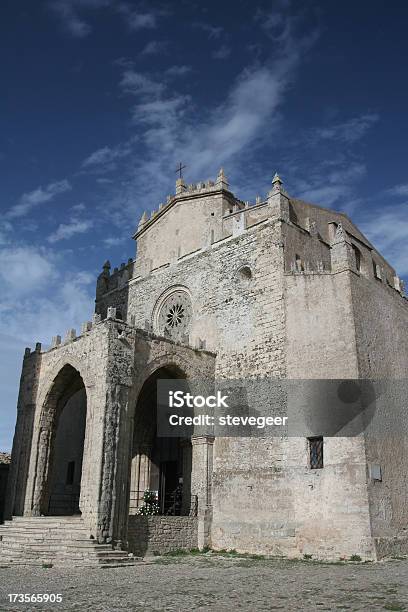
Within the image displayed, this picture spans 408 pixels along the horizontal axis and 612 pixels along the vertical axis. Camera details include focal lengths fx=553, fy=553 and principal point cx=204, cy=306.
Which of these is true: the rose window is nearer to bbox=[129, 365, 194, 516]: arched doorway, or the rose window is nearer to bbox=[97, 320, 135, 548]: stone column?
bbox=[129, 365, 194, 516]: arched doorway

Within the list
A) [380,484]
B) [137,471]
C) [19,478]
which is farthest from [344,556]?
[19,478]

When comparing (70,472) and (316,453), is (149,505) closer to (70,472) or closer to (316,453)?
(70,472)

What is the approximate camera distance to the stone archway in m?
17.4

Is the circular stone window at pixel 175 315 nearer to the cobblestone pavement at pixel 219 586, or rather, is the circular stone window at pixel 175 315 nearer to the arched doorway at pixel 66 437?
the arched doorway at pixel 66 437

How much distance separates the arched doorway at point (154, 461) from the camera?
18562mm

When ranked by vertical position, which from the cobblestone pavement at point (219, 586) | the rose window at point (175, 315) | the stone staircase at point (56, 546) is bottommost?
the cobblestone pavement at point (219, 586)

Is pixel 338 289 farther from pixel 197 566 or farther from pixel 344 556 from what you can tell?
pixel 197 566

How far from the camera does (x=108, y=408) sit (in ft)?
49.0

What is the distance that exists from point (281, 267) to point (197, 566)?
8870 millimetres

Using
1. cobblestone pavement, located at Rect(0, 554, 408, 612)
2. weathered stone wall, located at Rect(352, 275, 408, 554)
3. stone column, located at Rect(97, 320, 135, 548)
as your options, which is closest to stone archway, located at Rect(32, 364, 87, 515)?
stone column, located at Rect(97, 320, 135, 548)

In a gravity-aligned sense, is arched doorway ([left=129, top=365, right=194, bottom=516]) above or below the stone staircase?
above

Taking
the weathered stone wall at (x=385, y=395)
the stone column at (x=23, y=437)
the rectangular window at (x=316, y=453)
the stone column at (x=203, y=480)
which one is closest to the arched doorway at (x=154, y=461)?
the stone column at (x=203, y=480)

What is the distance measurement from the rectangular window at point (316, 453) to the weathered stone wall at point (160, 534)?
408cm

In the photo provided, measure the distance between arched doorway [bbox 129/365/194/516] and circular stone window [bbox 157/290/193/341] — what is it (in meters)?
2.36
